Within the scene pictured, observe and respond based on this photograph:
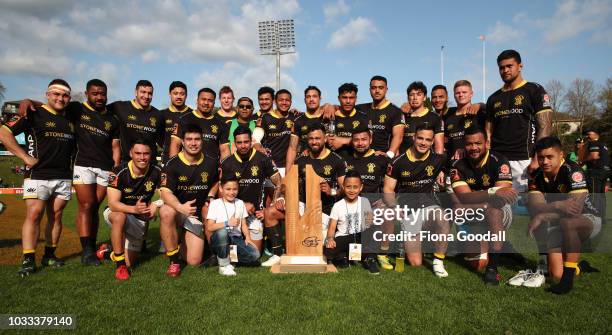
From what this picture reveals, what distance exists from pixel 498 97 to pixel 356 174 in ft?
8.11

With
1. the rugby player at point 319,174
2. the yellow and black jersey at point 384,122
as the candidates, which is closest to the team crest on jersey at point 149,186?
the rugby player at point 319,174

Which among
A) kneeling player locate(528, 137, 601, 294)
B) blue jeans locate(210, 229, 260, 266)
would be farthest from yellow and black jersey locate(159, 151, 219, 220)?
kneeling player locate(528, 137, 601, 294)

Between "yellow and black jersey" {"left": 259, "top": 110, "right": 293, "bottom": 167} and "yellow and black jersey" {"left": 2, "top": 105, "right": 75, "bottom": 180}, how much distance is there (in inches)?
124

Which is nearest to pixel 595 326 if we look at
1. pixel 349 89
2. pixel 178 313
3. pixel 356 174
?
pixel 356 174

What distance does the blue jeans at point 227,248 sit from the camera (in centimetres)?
498

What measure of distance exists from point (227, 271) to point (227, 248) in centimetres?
30

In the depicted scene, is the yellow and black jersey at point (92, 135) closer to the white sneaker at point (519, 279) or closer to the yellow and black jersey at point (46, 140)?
the yellow and black jersey at point (46, 140)

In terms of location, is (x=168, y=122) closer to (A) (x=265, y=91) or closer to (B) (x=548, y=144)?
(A) (x=265, y=91)

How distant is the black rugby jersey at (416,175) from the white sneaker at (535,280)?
1537 mm

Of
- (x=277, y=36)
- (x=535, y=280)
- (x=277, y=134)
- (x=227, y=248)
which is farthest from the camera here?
(x=277, y=36)

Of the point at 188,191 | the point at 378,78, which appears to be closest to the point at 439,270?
the point at 378,78

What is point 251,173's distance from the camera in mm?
5867

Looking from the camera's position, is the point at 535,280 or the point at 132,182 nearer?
the point at 535,280

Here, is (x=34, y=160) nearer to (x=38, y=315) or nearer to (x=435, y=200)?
(x=38, y=315)
